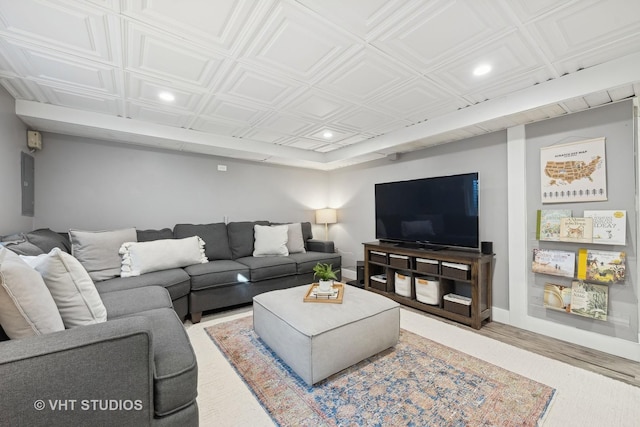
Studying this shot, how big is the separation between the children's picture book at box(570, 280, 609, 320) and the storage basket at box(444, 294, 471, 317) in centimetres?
81

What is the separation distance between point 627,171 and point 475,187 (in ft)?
3.49

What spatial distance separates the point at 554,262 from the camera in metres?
2.46

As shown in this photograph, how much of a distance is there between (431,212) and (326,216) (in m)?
2.10

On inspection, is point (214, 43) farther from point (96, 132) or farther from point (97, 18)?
point (96, 132)

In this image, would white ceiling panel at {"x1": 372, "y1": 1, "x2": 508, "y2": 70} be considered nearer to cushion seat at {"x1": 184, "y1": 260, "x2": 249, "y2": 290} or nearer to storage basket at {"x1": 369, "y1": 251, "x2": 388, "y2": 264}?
storage basket at {"x1": 369, "y1": 251, "x2": 388, "y2": 264}

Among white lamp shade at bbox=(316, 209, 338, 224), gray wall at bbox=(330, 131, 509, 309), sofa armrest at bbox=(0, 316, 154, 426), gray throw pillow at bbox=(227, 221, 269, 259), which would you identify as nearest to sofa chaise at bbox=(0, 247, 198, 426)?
sofa armrest at bbox=(0, 316, 154, 426)

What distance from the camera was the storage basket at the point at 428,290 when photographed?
301 cm

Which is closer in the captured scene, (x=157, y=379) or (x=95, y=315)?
Answer: (x=157, y=379)

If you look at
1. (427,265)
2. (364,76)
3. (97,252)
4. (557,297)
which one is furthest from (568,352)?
(97,252)

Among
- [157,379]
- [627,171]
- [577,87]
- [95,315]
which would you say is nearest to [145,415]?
[157,379]

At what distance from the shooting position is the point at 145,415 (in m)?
1.03

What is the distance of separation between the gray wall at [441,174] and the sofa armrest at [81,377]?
322cm

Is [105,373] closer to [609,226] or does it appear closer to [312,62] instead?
[312,62]

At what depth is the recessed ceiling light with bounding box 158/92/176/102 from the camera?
2399 mm
